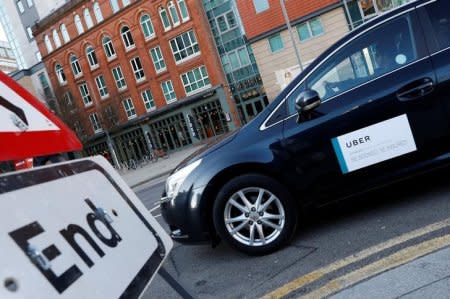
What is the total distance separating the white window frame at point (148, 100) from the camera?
121 feet

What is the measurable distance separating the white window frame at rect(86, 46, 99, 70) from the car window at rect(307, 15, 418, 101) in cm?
3890

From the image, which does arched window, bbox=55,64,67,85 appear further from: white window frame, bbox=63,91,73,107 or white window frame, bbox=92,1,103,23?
white window frame, bbox=92,1,103,23

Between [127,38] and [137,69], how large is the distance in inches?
119

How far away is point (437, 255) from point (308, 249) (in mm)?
1125

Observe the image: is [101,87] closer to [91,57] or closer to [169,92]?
[91,57]

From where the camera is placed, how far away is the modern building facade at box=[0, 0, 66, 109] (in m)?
45.4

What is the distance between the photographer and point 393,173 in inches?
146

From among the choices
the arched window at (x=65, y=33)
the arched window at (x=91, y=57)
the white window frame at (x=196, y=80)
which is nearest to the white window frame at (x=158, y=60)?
the white window frame at (x=196, y=80)

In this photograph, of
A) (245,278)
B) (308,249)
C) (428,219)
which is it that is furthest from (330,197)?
(245,278)

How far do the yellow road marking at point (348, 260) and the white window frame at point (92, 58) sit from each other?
39839 millimetres

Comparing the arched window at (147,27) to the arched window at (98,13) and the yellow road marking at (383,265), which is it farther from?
the yellow road marking at (383,265)

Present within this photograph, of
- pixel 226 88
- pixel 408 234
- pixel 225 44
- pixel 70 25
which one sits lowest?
pixel 408 234

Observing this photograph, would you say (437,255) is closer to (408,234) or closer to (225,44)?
(408,234)

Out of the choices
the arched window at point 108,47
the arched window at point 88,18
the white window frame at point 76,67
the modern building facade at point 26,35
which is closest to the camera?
the arched window at point 108,47
